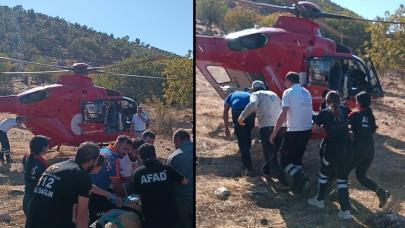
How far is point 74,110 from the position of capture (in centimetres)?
1184

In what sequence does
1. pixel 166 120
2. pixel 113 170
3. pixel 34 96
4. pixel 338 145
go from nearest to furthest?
pixel 113 170
pixel 338 145
pixel 34 96
pixel 166 120

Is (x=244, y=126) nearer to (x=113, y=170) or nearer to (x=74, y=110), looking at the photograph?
(x=113, y=170)

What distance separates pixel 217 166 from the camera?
9250 mm

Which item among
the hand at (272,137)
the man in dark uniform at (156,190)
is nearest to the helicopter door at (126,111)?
the hand at (272,137)

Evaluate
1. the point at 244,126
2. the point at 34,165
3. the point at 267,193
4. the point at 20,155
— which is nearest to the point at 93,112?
the point at 20,155

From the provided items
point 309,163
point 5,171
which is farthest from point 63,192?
point 5,171

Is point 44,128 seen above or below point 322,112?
below

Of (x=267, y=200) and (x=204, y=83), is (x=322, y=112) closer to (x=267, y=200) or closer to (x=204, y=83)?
(x=267, y=200)

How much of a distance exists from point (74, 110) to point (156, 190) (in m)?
7.33

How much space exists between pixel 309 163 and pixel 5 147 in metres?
6.44

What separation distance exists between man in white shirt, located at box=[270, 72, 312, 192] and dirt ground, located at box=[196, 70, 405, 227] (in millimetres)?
399

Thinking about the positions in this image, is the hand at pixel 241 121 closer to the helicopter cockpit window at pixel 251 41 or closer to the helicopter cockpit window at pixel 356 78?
the helicopter cockpit window at pixel 251 41

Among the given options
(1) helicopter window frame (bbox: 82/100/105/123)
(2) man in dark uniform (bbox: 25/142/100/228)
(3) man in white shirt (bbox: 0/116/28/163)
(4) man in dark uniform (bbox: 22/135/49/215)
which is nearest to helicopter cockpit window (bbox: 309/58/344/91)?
(1) helicopter window frame (bbox: 82/100/105/123)

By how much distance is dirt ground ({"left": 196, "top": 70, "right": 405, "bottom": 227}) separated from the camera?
6.68 metres
